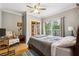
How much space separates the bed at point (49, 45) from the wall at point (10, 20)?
0.40m

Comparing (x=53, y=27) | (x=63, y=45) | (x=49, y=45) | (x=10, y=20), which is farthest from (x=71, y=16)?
(x=10, y=20)

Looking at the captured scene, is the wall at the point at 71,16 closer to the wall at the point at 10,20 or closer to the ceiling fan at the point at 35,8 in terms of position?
the ceiling fan at the point at 35,8

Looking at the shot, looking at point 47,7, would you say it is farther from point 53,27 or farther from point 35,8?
point 53,27

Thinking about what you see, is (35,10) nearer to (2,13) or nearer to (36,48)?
(2,13)

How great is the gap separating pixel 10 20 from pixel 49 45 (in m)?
0.84

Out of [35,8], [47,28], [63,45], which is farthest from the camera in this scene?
[47,28]

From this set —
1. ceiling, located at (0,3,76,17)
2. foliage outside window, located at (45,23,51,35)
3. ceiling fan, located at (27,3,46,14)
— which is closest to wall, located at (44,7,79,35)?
ceiling, located at (0,3,76,17)

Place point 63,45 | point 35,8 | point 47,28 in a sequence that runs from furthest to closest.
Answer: point 47,28 → point 35,8 → point 63,45

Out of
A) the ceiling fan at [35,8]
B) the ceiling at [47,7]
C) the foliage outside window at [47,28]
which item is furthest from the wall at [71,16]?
the ceiling fan at [35,8]

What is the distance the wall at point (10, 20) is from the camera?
6.52 feet

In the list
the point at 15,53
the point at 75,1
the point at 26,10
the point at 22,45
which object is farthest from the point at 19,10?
the point at 75,1

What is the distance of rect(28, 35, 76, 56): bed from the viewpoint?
6.08ft

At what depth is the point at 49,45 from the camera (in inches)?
76.1

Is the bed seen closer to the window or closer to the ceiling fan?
the window
